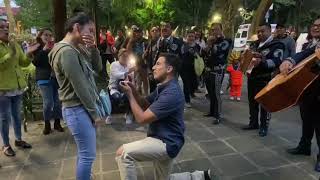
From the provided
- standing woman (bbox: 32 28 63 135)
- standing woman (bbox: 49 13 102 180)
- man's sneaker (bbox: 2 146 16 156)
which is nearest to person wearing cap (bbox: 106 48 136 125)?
standing woman (bbox: 32 28 63 135)

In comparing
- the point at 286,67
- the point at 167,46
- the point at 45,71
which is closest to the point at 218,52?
the point at 167,46

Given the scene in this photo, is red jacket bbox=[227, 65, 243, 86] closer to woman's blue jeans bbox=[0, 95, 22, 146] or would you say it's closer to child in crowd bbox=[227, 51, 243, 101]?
child in crowd bbox=[227, 51, 243, 101]

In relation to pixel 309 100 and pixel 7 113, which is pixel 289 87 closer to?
pixel 309 100

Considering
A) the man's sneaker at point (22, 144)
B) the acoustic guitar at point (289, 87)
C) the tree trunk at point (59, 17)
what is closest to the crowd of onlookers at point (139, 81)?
the man's sneaker at point (22, 144)

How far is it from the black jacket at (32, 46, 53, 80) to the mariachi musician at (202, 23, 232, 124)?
116 inches

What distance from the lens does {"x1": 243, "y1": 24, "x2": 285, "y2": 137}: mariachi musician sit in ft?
17.6

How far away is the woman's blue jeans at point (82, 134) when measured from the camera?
328 cm

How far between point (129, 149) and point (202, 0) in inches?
1090

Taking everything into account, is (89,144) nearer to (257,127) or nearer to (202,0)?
(257,127)

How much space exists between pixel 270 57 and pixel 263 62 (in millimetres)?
146

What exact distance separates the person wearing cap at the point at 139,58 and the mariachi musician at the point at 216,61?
1.25 metres

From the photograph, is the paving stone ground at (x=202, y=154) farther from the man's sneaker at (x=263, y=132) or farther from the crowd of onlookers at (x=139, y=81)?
the crowd of onlookers at (x=139, y=81)

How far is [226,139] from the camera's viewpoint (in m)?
5.65

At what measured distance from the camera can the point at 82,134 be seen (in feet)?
10.8
